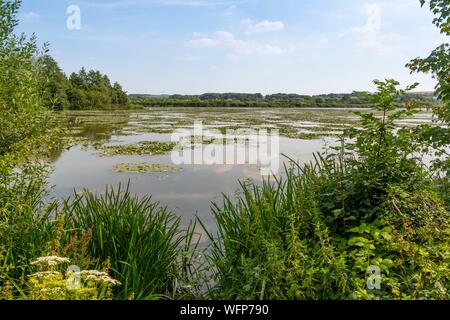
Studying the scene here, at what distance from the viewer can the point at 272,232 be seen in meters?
3.76

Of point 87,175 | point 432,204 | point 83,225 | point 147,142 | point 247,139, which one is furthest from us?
point 247,139

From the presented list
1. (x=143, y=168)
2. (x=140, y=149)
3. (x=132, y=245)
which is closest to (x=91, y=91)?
(x=140, y=149)

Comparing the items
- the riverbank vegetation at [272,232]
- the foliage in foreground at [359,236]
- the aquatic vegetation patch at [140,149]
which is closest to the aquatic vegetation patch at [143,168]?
the aquatic vegetation patch at [140,149]

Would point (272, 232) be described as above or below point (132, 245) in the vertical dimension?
above

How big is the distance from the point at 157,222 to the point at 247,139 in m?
14.9

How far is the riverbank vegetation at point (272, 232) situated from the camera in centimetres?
265

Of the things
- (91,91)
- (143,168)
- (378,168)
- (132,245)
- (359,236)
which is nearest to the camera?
(359,236)

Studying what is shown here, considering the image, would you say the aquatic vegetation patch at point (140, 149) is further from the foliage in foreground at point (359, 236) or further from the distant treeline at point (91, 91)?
the distant treeline at point (91, 91)

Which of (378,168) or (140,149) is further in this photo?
(140,149)

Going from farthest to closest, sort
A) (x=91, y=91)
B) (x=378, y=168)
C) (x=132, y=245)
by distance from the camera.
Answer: (x=91, y=91) → (x=132, y=245) → (x=378, y=168)

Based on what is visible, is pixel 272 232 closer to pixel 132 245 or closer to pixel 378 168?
pixel 378 168
